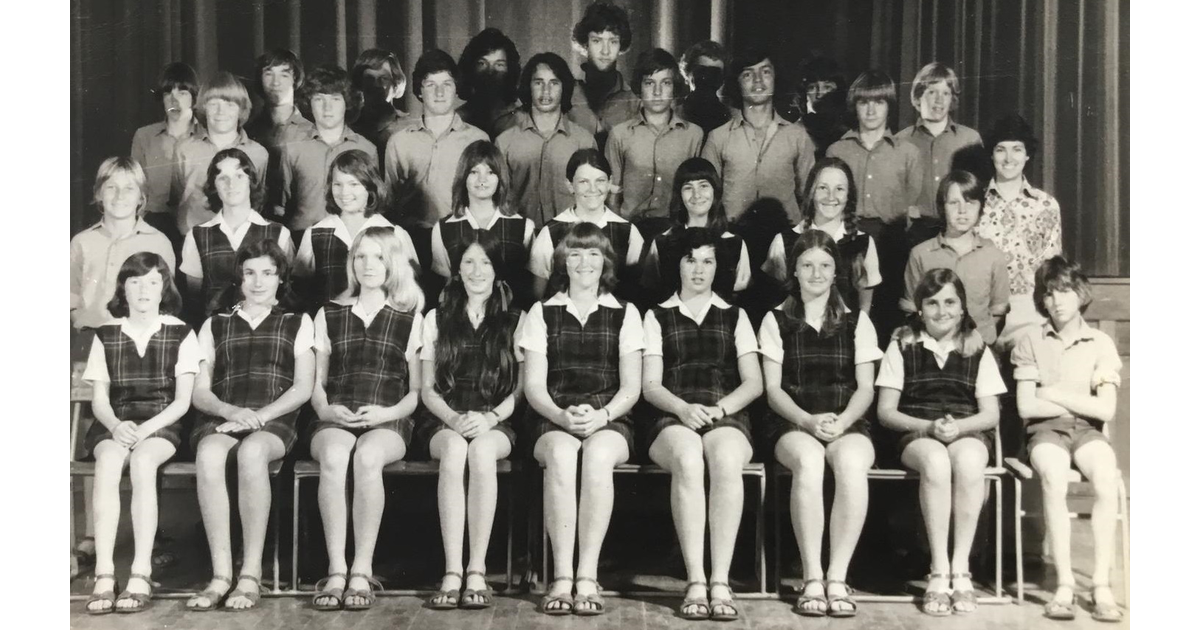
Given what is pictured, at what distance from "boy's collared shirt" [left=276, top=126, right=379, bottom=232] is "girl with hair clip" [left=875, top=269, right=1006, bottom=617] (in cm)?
211

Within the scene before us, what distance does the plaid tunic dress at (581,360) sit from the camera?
3811mm

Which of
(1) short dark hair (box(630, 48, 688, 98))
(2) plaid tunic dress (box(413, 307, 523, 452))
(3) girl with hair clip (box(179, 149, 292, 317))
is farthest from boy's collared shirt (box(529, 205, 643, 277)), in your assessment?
(3) girl with hair clip (box(179, 149, 292, 317))

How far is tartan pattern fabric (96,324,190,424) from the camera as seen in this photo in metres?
3.88

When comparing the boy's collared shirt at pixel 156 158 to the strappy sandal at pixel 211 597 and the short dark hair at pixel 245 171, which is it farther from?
the strappy sandal at pixel 211 597

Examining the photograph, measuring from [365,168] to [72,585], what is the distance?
187 centimetres

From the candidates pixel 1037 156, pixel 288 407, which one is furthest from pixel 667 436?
pixel 1037 156

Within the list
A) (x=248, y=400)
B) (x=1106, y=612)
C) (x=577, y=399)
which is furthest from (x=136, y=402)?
(x=1106, y=612)

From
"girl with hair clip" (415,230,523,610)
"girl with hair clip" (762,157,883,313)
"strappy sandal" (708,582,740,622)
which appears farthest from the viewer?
"girl with hair clip" (762,157,883,313)

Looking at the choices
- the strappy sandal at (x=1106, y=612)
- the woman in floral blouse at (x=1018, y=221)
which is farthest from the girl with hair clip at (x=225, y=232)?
the strappy sandal at (x=1106, y=612)

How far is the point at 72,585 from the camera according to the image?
12.6ft

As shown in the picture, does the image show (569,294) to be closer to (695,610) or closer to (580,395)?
(580,395)

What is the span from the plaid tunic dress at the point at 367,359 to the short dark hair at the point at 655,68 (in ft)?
3.97

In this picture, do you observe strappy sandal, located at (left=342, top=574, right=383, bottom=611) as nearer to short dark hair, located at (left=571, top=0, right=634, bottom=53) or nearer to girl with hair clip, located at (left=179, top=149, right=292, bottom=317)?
girl with hair clip, located at (left=179, top=149, right=292, bottom=317)

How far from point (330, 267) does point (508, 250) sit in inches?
26.5
